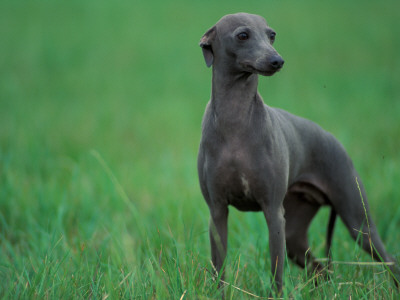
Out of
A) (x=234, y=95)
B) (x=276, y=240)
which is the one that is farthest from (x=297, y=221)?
(x=234, y=95)

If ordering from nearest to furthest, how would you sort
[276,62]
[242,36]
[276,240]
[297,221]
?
[276,62] < [242,36] < [276,240] < [297,221]

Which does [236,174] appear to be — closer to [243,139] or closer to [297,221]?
[243,139]

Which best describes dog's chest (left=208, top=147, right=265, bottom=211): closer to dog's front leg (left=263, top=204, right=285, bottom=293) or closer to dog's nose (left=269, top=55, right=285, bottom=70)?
dog's front leg (left=263, top=204, right=285, bottom=293)

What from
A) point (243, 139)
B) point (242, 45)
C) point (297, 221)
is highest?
point (242, 45)

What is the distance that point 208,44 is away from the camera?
3094 mm

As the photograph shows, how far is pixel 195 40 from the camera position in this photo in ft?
42.1

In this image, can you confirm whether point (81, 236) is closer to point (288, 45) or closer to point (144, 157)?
point (144, 157)

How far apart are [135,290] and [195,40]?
10.3m

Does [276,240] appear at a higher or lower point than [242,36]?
lower

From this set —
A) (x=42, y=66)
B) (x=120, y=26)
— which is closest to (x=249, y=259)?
(x=42, y=66)

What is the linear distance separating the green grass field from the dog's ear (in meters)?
1.05

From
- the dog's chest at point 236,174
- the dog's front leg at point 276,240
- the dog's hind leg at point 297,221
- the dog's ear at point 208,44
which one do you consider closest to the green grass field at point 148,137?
the dog's front leg at point 276,240

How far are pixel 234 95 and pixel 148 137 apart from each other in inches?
205

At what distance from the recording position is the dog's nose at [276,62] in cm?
277
